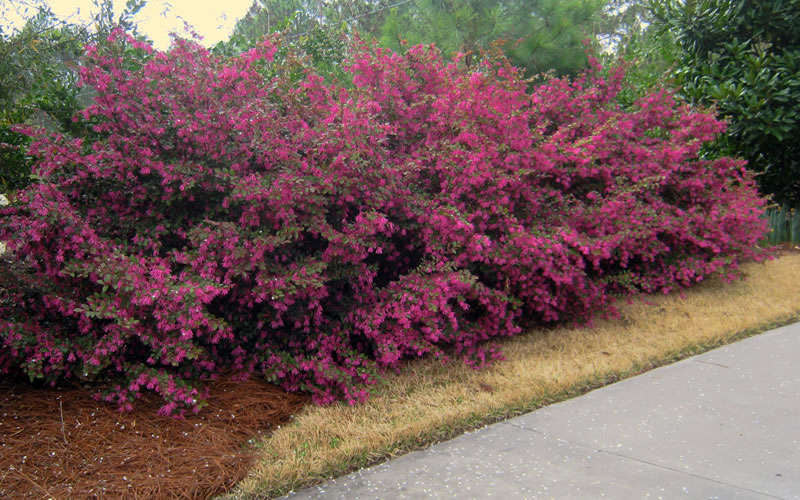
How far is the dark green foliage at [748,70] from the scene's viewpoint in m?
9.47

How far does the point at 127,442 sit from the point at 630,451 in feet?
→ 9.03

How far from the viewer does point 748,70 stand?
9695 mm

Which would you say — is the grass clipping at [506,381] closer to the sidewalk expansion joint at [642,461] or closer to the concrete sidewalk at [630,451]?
the concrete sidewalk at [630,451]

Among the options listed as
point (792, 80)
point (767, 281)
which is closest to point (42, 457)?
point (767, 281)

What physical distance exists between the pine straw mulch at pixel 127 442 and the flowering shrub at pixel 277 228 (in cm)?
14

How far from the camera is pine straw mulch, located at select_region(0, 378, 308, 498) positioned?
3256mm

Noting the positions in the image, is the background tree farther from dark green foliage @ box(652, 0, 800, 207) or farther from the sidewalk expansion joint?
dark green foliage @ box(652, 0, 800, 207)

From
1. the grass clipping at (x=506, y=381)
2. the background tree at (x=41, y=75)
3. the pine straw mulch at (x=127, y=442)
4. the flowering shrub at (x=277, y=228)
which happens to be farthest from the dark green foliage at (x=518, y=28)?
the pine straw mulch at (x=127, y=442)

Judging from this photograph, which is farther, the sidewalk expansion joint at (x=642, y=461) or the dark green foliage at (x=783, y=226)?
the dark green foliage at (x=783, y=226)

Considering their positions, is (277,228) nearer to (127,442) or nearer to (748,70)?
(127,442)

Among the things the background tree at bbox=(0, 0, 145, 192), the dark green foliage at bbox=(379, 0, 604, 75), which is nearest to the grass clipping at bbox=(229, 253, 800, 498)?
the background tree at bbox=(0, 0, 145, 192)

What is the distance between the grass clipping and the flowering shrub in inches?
9.9

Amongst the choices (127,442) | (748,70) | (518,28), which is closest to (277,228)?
(127,442)

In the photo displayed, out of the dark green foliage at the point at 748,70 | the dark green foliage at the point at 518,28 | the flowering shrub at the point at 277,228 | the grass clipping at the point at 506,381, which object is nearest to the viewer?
the grass clipping at the point at 506,381
